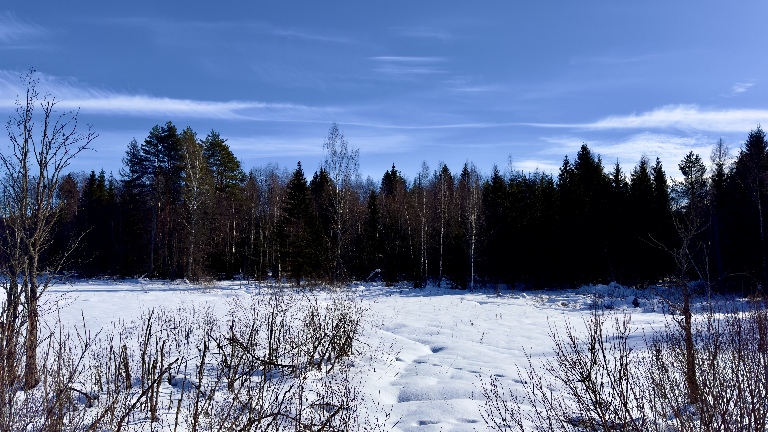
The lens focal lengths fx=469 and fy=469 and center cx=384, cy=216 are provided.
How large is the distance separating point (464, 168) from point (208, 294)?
45.4m

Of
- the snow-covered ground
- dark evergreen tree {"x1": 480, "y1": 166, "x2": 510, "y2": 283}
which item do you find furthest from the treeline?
the snow-covered ground

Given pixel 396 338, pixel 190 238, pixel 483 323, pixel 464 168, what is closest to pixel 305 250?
pixel 190 238

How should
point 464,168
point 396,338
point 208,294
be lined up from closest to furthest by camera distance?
point 396,338, point 208,294, point 464,168

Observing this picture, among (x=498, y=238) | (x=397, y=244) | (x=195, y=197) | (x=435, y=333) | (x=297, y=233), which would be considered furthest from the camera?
(x=397, y=244)

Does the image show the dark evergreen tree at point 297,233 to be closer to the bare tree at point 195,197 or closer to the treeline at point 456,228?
the treeline at point 456,228

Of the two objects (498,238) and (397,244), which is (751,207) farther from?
(397,244)

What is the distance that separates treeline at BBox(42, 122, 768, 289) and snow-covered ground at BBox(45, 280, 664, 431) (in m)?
Result: 4.18

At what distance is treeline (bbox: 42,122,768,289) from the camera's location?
92.3ft

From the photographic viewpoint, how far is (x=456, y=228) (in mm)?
34656

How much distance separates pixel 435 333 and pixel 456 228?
833 inches

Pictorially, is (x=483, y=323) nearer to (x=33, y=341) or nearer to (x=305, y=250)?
(x=33, y=341)

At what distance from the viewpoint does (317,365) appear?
929 centimetres

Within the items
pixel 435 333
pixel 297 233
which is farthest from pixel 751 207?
pixel 297 233

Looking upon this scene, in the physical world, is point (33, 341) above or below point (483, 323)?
above
